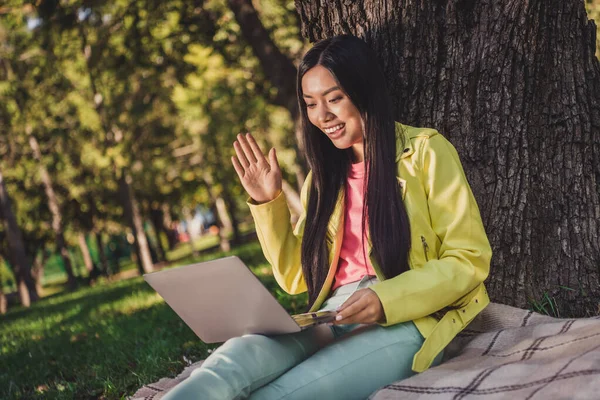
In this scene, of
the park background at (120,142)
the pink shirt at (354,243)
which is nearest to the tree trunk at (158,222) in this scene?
the park background at (120,142)

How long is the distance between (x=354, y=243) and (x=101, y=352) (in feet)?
10.2

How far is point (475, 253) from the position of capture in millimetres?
2797

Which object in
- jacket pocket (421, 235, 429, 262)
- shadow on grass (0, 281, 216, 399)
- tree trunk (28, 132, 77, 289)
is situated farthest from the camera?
tree trunk (28, 132, 77, 289)

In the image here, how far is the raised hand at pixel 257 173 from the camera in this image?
3311 millimetres

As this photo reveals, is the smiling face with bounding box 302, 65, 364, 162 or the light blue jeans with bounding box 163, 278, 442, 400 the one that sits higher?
the smiling face with bounding box 302, 65, 364, 162

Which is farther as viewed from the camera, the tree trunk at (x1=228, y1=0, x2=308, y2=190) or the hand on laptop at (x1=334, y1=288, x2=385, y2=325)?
the tree trunk at (x1=228, y1=0, x2=308, y2=190)

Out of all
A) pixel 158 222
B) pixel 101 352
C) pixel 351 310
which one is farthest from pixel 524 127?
pixel 158 222

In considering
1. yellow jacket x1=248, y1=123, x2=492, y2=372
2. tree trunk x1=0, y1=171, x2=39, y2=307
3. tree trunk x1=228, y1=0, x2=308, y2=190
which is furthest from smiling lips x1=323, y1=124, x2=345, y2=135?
tree trunk x1=0, y1=171, x2=39, y2=307

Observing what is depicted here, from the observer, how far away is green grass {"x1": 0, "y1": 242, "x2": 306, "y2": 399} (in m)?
4.45

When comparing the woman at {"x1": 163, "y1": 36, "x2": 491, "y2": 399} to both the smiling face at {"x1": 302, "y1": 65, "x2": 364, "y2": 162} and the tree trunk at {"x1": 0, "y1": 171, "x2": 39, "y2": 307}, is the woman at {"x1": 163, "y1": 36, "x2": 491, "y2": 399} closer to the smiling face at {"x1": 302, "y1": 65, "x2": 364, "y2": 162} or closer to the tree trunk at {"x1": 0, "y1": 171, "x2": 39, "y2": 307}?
the smiling face at {"x1": 302, "y1": 65, "x2": 364, "y2": 162}

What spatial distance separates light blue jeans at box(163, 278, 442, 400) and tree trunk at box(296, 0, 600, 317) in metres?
1.08

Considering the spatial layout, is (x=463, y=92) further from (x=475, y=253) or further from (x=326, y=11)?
(x=475, y=253)

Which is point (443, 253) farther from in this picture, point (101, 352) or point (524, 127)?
point (101, 352)

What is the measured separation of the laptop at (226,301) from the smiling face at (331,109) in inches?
34.1
